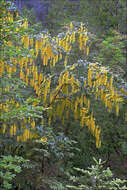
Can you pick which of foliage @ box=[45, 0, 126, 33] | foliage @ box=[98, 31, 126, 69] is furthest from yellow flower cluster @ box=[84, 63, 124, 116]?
foliage @ box=[45, 0, 126, 33]

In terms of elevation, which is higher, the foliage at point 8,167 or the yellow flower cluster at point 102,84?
the yellow flower cluster at point 102,84

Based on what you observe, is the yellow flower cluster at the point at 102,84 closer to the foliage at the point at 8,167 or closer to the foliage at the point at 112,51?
the foliage at the point at 8,167

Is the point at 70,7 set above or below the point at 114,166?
above

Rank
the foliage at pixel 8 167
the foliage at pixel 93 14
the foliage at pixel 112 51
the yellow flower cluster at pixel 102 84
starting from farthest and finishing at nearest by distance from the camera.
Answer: the foliage at pixel 93 14 < the foliage at pixel 112 51 < the yellow flower cluster at pixel 102 84 < the foliage at pixel 8 167

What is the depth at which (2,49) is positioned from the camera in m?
3.75

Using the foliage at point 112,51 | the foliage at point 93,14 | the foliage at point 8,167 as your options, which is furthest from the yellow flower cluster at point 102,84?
the foliage at point 93,14

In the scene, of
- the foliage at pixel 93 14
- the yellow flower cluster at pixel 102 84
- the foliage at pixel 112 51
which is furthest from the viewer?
the foliage at pixel 93 14

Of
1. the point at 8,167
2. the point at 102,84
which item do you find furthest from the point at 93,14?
the point at 8,167

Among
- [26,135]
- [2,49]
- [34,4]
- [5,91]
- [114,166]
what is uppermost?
[34,4]

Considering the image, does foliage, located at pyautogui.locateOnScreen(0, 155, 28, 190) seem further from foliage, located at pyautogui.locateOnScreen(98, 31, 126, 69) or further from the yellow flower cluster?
foliage, located at pyautogui.locateOnScreen(98, 31, 126, 69)

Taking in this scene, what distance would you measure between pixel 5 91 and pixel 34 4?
51.2 feet

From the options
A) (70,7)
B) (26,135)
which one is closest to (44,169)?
(26,135)

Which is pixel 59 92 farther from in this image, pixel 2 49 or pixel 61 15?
pixel 61 15

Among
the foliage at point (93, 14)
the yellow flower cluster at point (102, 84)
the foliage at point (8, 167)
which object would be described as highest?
the foliage at point (93, 14)
